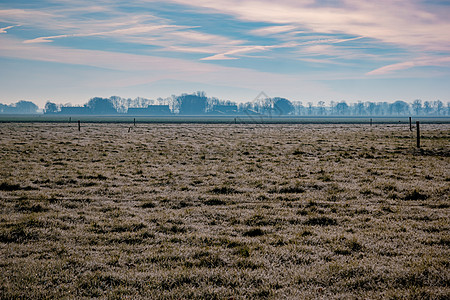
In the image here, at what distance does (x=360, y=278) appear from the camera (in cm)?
703

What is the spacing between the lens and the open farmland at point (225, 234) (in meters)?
6.84

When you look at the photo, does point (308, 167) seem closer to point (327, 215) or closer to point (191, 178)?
point (191, 178)

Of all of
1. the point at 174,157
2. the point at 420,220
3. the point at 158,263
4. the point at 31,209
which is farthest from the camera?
the point at 174,157

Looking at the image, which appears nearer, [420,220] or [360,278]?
[360,278]

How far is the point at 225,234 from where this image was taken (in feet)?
31.9

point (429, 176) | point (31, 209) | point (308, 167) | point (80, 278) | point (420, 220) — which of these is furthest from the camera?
point (308, 167)

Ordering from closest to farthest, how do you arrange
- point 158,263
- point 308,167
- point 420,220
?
point 158,263 < point 420,220 < point 308,167

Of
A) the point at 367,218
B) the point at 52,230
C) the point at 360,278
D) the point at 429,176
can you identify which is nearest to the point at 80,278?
the point at 52,230

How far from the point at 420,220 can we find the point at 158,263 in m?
7.89

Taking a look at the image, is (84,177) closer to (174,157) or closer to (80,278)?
(174,157)

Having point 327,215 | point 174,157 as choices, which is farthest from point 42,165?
point 327,215

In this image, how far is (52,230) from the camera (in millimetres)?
9820

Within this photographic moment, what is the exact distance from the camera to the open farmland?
684 cm

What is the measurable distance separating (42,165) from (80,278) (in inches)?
653
